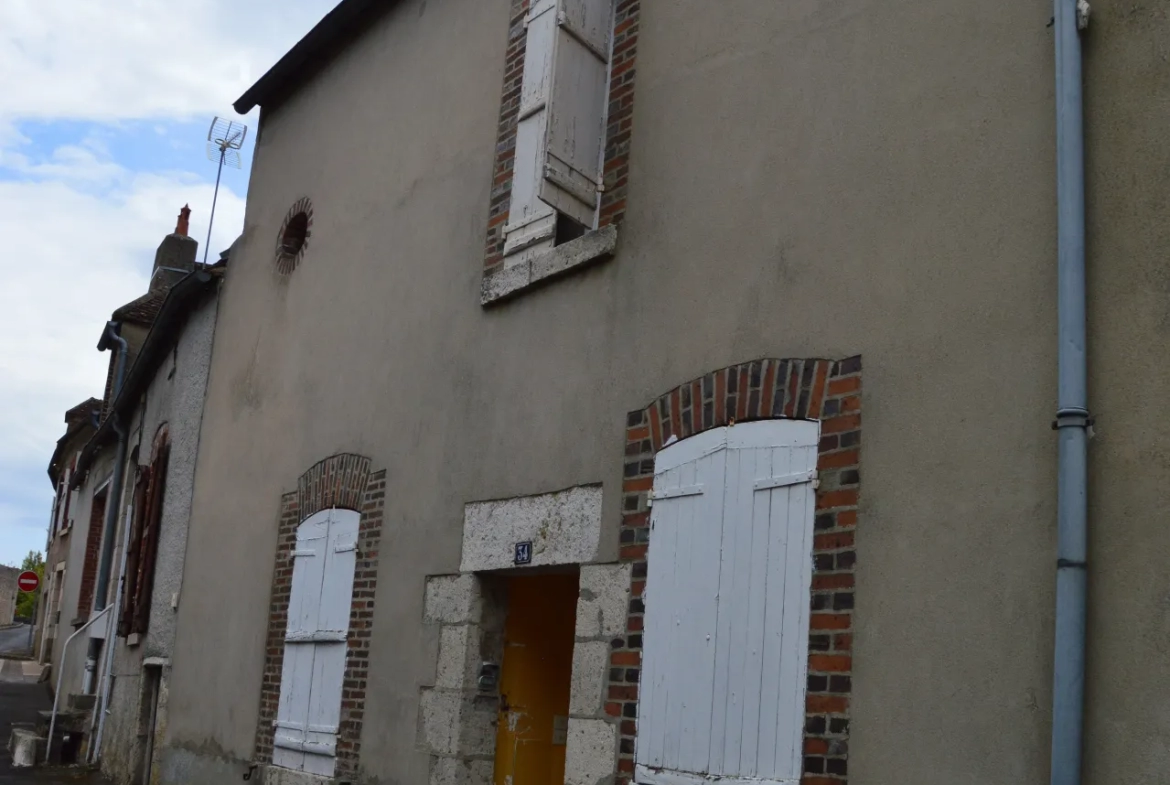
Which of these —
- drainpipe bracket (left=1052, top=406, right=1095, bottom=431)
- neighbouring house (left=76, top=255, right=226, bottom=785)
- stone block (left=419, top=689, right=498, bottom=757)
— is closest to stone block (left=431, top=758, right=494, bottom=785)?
stone block (left=419, top=689, right=498, bottom=757)

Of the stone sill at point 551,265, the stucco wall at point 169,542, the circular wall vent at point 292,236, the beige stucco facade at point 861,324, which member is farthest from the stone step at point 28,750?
the stone sill at point 551,265

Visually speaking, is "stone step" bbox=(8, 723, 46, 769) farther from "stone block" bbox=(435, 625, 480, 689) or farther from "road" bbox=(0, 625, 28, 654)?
"road" bbox=(0, 625, 28, 654)

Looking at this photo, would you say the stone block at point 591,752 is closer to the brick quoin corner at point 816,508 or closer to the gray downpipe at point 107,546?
the brick quoin corner at point 816,508

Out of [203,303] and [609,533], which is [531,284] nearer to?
[609,533]

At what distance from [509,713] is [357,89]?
483 cm

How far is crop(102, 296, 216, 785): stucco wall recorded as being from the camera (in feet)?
34.2

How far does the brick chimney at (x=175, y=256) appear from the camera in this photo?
22.0 m

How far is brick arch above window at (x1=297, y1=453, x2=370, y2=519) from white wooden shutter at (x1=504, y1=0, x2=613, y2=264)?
1769 millimetres

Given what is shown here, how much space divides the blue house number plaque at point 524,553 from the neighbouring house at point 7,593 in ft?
131

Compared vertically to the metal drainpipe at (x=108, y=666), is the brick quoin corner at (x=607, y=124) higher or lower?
higher

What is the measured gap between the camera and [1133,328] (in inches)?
141

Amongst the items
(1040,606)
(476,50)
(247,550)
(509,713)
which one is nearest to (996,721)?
(1040,606)

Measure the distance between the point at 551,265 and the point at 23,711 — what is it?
49.7 feet

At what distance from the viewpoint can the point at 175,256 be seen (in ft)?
74.0
